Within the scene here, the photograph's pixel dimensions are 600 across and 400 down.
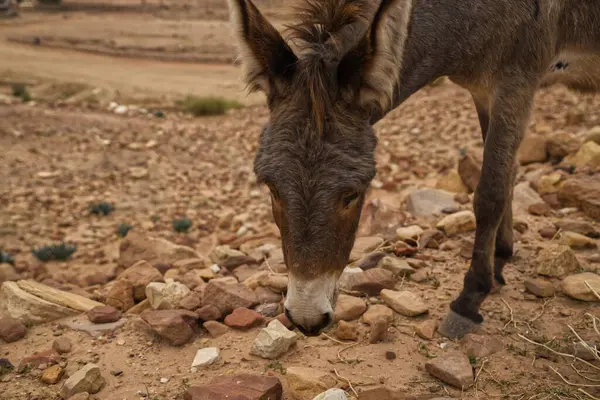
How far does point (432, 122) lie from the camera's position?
381 inches

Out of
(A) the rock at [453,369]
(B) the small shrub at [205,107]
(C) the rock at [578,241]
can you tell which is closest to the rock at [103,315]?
(A) the rock at [453,369]

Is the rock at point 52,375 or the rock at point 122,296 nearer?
the rock at point 52,375

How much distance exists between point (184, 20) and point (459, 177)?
23.4 m

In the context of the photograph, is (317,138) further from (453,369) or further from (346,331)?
(453,369)

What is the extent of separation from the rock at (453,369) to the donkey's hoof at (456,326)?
0.29 meters

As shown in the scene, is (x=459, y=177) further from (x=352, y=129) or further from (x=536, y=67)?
(x=352, y=129)

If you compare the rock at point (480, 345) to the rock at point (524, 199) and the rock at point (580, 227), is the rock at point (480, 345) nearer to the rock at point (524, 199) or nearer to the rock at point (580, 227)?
the rock at point (580, 227)

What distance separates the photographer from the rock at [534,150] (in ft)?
21.4

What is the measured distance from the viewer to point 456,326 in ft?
11.0

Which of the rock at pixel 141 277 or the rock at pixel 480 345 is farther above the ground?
the rock at pixel 480 345

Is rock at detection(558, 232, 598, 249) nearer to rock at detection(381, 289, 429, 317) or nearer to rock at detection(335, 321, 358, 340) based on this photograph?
rock at detection(381, 289, 429, 317)

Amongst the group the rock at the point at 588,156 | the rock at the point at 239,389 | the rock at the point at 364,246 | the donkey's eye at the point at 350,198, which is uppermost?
the donkey's eye at the point at 350,198

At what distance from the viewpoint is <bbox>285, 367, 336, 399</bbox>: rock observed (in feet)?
8.91

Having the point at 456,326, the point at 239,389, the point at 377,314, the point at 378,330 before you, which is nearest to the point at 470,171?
the point at 456,326
